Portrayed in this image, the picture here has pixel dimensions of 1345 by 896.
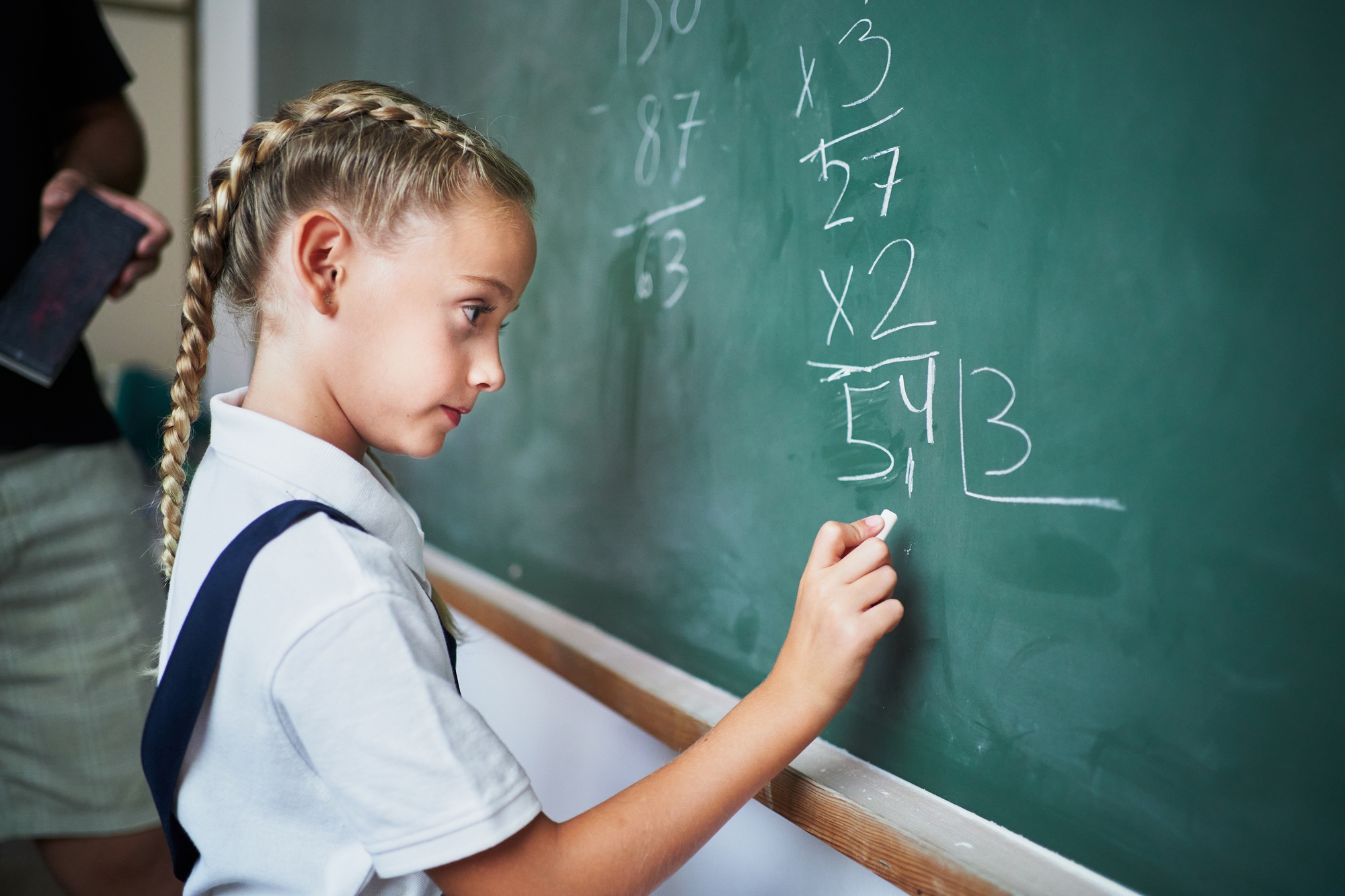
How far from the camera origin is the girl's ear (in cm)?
66

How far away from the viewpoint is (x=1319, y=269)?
474 millimetres

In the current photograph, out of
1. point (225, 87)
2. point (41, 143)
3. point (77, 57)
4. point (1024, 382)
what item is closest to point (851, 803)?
point (1024, 382)

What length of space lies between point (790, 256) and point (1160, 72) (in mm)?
316

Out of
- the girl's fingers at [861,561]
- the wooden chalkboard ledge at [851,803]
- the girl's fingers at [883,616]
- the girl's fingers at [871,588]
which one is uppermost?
the girl's fingers at [861,561]

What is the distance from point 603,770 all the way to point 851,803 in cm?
46

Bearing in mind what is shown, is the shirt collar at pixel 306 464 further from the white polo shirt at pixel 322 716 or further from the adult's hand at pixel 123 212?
the adult's hand at pixel 123 212

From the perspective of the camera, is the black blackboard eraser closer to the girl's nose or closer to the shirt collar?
the shirt collar

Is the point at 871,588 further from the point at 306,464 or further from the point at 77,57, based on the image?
the point at 77,57

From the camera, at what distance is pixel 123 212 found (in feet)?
3.36

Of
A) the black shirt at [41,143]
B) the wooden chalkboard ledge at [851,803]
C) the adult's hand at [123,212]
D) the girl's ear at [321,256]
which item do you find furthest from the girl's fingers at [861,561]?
the black shirt at [41,143]

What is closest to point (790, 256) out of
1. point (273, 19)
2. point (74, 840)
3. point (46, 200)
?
point (46, 200)

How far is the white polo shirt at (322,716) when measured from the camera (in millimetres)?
542

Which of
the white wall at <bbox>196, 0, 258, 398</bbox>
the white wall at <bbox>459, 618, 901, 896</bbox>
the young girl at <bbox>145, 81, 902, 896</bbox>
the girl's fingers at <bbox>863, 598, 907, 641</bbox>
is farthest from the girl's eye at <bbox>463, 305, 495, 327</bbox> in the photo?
the white wall at <bbox>196, 0, 258, 398</bbox>

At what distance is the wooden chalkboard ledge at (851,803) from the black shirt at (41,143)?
0.64 metres
